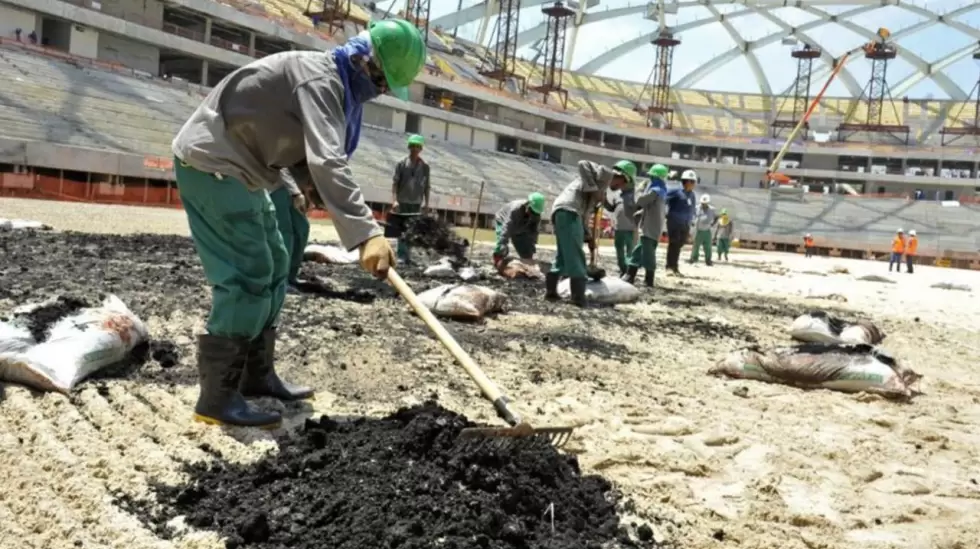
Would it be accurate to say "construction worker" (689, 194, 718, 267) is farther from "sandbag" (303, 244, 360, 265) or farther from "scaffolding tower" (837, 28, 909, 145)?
"scaffolding tower" (837, 28, 909, 145)

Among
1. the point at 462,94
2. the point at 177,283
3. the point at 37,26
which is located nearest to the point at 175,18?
the point at 37,26

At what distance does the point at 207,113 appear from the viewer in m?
2.89

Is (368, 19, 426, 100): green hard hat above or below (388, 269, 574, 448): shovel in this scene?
above

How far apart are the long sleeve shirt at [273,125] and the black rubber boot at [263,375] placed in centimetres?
79

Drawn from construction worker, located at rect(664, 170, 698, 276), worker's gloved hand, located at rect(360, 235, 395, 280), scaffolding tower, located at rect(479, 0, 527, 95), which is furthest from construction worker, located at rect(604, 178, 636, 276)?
scaffolding tower, located at rect(479, 0, 527, 95)

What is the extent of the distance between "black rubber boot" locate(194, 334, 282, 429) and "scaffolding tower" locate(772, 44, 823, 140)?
2657 inches

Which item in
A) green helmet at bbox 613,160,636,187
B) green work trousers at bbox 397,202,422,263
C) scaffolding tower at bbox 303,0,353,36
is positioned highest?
scaffolding tower at bbox 303,0,353,36

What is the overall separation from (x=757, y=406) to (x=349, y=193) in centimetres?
271

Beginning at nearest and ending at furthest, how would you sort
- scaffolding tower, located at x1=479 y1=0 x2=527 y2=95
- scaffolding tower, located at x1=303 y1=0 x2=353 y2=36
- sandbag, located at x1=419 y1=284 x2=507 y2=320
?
sandbag, located at x1=419 y1=284 x2=507 y2=320
scaffolding tower, located at x1=303 y1=0 x2=353 y2=36
scaffolding tower, located at x1=479 y1=0 x2=527 y2=95

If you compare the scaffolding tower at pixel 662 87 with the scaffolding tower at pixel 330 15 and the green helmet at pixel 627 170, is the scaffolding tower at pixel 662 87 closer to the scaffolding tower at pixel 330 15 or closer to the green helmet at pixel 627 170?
the scaffolding tower at pixel 330 15

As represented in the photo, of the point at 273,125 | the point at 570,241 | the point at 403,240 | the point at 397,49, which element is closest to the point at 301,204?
the point at 273,125

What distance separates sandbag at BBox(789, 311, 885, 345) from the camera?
6.18 meters

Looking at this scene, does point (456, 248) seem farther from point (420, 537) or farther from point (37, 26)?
point (37, 26)

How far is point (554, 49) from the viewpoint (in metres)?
58.3
